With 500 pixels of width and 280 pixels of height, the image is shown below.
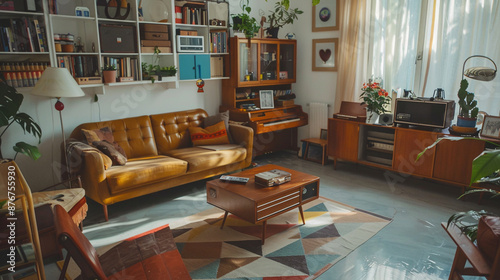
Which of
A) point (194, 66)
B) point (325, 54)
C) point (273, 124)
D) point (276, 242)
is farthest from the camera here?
point (325, 54)

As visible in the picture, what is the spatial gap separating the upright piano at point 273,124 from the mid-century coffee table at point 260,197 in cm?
A: 173

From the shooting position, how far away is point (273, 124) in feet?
16.4

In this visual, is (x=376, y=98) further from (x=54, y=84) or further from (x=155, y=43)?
(x=54, y=84)

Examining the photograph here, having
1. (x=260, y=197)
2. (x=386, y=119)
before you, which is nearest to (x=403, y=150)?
(x=386, y=119)

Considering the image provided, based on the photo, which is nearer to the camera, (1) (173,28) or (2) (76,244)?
(2) (76,244)

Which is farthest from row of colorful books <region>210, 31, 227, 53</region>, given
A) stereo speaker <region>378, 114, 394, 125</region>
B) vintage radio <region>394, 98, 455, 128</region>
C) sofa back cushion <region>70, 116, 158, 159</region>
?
vintage radio <region>394, 98, 455, 128</region>

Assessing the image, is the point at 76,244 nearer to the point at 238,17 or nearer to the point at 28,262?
the point at 28,262

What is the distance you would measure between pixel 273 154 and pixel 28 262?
13.5 ft

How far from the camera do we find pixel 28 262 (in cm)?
179

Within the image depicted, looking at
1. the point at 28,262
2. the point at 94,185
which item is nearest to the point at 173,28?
the point at 94,185

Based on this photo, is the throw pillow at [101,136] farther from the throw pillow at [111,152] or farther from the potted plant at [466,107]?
the potted plant at [466,107]

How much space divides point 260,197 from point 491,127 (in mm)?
2521

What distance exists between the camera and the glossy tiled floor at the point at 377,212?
2.56 meters

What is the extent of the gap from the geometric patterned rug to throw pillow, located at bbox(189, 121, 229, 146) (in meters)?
1.06
